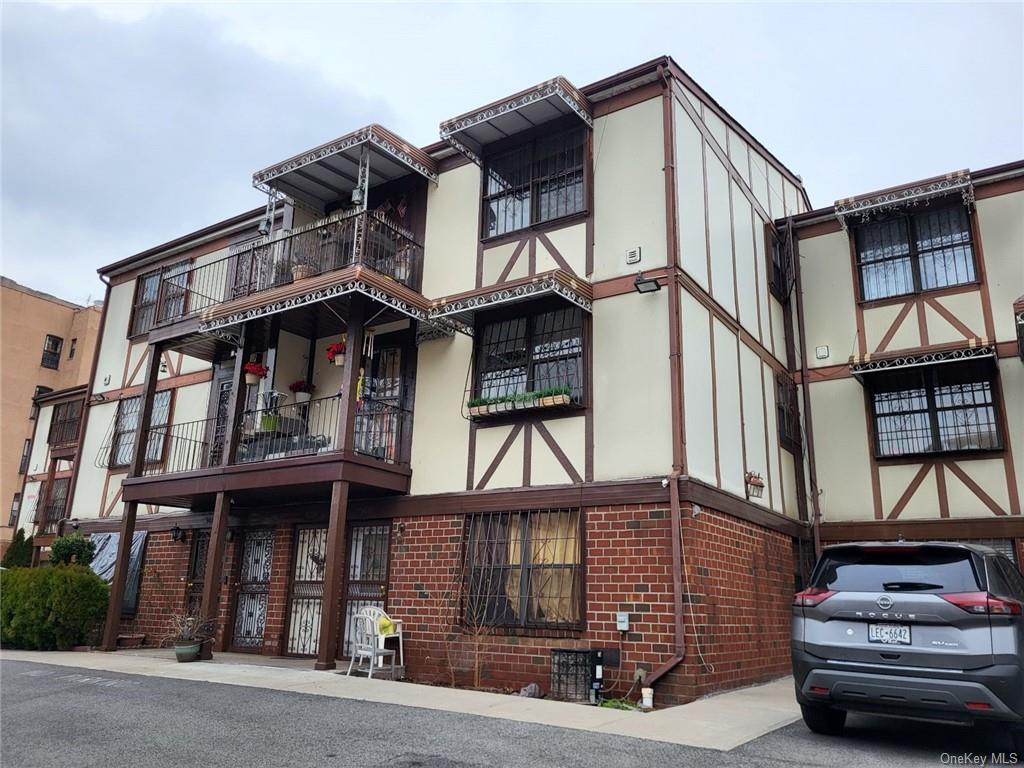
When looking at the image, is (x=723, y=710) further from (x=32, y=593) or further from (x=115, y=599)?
(x=32, y=593)

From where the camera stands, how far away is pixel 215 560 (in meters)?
12.0

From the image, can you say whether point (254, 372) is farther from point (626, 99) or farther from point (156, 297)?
point (626, 99)

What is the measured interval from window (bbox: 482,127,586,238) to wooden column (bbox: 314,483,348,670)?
490 cm

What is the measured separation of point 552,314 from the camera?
38.1 ft

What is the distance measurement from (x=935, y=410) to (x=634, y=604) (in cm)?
713

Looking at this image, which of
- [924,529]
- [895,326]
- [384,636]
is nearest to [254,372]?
[384,636]

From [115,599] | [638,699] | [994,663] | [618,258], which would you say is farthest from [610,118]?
[115,599]

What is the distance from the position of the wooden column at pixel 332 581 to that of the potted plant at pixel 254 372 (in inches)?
140

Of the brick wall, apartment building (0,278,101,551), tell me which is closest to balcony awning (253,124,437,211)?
the brick wall

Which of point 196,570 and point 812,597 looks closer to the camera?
point 812,597

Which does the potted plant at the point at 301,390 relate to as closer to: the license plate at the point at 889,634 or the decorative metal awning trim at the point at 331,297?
the decorative metal awning trim at the point at 331,297

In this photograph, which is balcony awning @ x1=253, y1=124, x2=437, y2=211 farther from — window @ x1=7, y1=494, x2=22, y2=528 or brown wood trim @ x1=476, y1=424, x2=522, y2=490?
window @ x1=7, y1=494, x2=22, y2=528

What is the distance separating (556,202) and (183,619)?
8.76 metres

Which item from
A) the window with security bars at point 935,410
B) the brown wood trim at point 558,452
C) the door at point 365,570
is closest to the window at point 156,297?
the door at point 365,570
